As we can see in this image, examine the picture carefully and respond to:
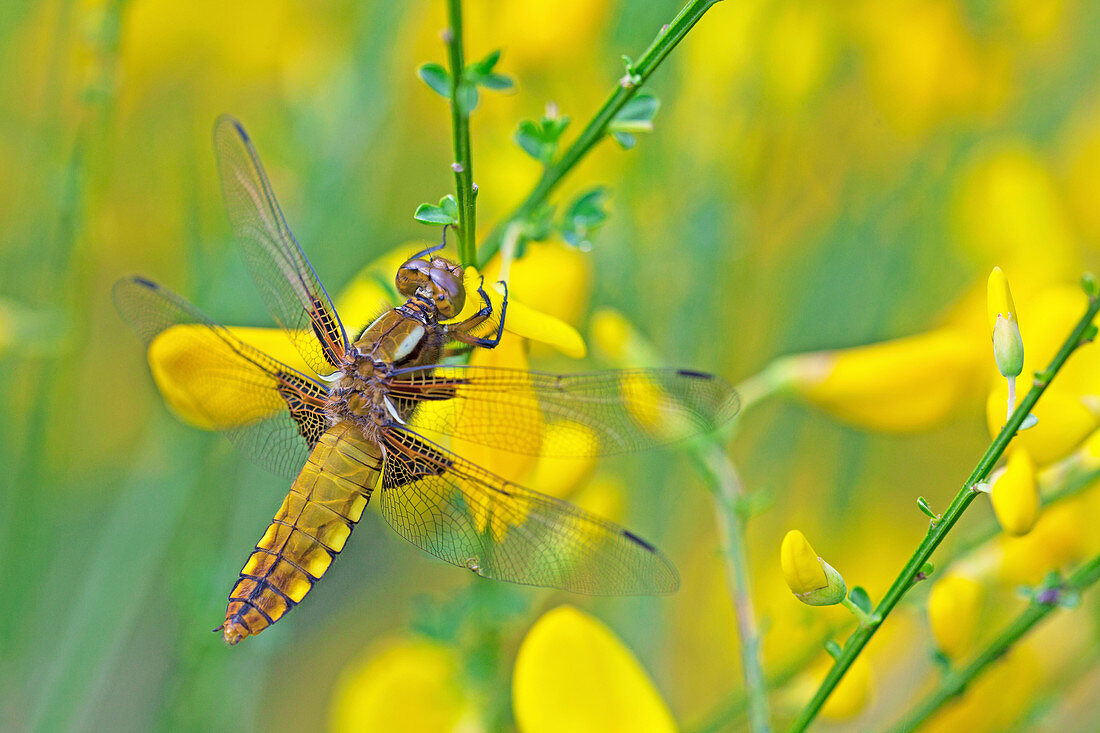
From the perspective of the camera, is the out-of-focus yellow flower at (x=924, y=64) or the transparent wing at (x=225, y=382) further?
the out-of-focus yellow flower at (x=924, y=64)

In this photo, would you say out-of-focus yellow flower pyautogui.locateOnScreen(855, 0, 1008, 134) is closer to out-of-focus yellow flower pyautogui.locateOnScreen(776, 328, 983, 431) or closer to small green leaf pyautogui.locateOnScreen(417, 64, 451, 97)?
out-of-focus yellow flower pyautogui.locateOnScreen(776, 328, 983, 431)

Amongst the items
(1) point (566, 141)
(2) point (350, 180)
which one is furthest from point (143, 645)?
(1) point (566, 141)

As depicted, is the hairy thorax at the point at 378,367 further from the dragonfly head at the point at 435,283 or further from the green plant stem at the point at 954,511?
the green plant stem at the point at 954,511

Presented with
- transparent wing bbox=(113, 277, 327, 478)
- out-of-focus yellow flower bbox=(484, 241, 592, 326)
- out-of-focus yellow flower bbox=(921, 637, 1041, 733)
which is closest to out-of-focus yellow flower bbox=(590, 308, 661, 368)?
out-of-focus yellow flower bbox=(484, 241, 592, 326)

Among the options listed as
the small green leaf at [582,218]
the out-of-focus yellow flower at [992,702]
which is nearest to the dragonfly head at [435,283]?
the small green leaf at [582,218]

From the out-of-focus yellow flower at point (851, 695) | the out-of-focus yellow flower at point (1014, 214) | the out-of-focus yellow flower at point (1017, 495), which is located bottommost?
the out-of-focus yellow flower at point (851, 695)

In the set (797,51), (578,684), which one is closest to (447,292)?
(578,684)

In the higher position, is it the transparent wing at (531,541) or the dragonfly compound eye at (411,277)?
the dragonfly compound eye at (411,277)
